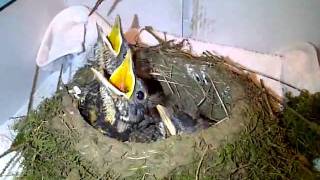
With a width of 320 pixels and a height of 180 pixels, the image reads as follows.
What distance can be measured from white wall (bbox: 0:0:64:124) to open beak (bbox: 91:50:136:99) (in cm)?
26

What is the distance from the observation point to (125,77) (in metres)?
0.79

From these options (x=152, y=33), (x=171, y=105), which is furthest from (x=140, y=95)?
(x=152, y=33)

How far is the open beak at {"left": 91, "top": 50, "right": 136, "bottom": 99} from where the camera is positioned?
780 millimetres

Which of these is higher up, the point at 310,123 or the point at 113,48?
the point at 113,48

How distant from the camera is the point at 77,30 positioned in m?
1.06

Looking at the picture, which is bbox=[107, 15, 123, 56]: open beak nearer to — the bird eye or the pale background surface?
the bird eye

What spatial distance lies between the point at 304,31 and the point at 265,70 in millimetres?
101

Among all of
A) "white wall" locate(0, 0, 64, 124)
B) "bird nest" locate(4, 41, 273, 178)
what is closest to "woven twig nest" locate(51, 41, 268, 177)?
"bird nest" locate(4, 41, 273, 178)

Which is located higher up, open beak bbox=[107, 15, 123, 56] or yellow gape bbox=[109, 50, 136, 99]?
open beak bbox=[107, 15, 123, 56]

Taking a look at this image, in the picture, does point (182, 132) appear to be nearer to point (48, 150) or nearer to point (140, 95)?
point (140, 95)

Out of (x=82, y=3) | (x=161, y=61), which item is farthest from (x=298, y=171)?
(x=82, y=3)

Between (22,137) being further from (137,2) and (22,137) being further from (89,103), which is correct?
(137,2)

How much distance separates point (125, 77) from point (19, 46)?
306 millimetres

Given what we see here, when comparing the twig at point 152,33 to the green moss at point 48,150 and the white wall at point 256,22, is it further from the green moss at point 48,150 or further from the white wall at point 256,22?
the green moss at point 48,150
